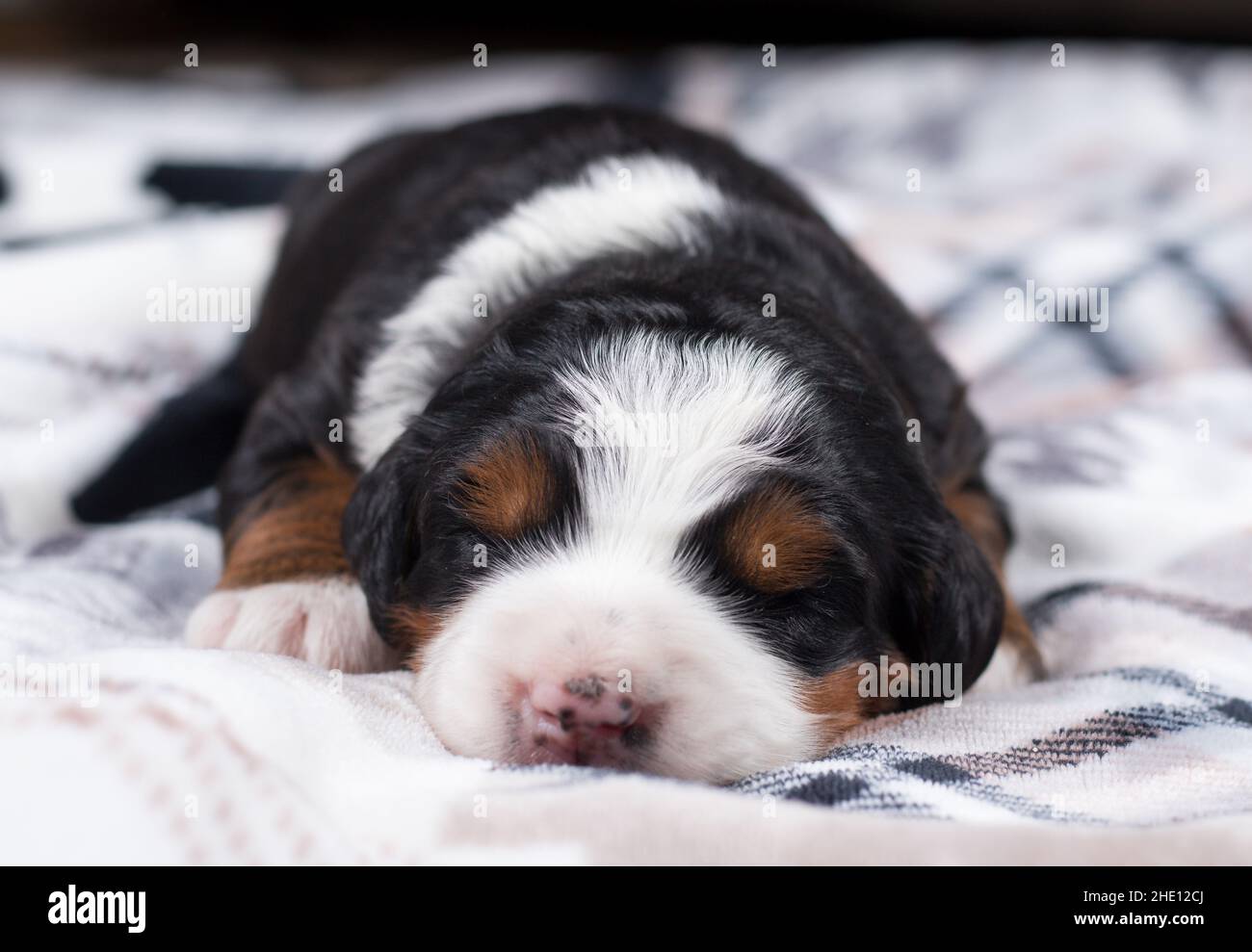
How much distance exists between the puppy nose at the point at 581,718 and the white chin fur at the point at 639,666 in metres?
0.02

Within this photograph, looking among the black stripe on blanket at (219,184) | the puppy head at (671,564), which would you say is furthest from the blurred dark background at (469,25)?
the puppy head at (671,564)

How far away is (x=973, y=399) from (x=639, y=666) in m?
3.18

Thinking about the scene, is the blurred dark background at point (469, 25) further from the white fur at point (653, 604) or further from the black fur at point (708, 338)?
the white fur at point (653, 604)

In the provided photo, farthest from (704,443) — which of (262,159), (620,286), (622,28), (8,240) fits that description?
(622,28)

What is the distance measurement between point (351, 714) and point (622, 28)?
6407 millimetres

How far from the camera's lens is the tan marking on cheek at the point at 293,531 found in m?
2.81

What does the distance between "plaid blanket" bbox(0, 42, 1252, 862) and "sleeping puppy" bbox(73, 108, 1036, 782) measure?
0.14 meters

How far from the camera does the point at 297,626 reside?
2.64 m

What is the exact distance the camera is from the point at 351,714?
2.14 m

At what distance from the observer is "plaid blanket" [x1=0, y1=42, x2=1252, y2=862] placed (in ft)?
5.70
